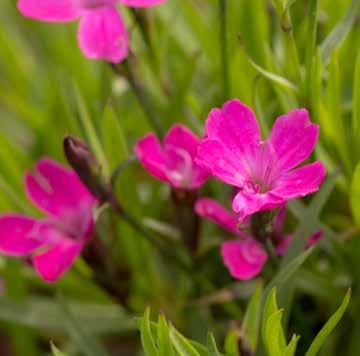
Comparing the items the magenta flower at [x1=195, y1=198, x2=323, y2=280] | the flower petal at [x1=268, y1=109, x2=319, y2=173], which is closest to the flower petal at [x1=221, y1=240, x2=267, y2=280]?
the magenta flower at [x1=195, y1=198, x2=323, y2=280]

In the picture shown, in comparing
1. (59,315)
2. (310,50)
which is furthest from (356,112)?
(59,315)

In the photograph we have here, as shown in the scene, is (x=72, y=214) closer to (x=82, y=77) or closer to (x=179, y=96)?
(x=179, y=96)

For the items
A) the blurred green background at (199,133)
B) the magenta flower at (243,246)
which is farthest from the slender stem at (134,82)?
the magenta flower at (243,246)

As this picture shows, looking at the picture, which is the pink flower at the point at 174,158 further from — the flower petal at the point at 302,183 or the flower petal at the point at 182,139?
the flower petal at the point at 302,183

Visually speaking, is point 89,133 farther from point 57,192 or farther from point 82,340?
point 82,340

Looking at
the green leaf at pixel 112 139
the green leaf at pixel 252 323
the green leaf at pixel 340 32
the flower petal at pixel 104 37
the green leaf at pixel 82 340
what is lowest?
the green leaf at pixel 82 340

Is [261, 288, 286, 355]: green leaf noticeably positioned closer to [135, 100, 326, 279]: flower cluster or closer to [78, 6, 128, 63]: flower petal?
[135, 100, 326, 279]: flower cluster

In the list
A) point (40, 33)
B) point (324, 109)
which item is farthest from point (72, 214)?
point (40, 33)

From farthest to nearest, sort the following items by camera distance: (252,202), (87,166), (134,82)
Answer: (134,82), (87,166), (252,202)

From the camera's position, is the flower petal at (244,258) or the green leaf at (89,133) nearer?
the flower petal at (244,258)
